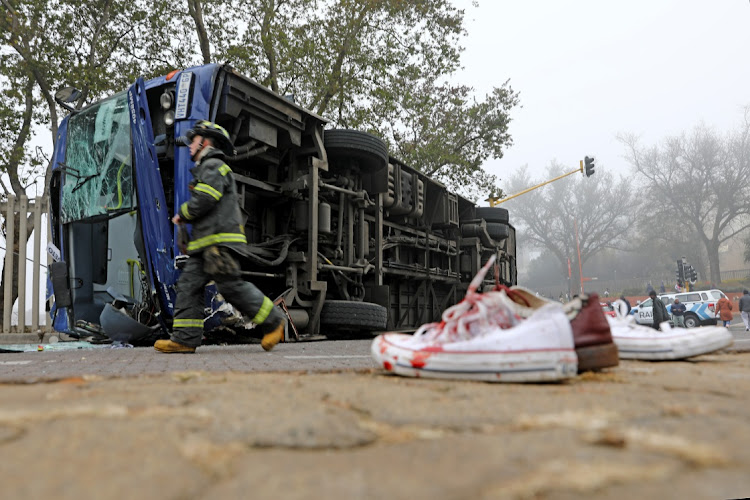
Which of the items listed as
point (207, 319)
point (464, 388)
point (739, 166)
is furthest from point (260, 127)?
point (739, 166)

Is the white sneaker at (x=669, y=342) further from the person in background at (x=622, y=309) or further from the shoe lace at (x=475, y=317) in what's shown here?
the shoe lace at (x=475, y=317)

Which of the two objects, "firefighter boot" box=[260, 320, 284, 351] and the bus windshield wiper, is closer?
"firefighter boot" box=[260, 320, 284, 351]

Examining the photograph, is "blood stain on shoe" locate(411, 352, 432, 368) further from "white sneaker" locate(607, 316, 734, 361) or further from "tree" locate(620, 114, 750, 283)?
"tree" locate(620, 114, 750, 283)

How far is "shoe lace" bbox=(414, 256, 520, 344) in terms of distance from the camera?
6.55 ft

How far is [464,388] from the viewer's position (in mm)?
1699

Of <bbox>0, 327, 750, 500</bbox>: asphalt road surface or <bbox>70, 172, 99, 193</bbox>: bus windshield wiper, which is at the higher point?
<bbox>70, 172, 99, 193</bbox>: bus windshield wiper

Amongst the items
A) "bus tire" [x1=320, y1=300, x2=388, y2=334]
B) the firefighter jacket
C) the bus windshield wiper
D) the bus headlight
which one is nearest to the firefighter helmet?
the firefighter jacket

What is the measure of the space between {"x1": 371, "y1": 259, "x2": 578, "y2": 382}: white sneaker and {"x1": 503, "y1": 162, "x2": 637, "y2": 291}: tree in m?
53.0

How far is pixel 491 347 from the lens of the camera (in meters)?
1.85

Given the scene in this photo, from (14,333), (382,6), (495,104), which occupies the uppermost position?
(382,6)

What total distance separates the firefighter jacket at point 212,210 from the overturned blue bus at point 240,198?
978mm

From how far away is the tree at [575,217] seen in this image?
54031 millimetres

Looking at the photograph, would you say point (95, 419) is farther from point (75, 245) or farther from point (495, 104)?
point (495, 104)

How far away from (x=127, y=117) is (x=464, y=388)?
539 centimetres
